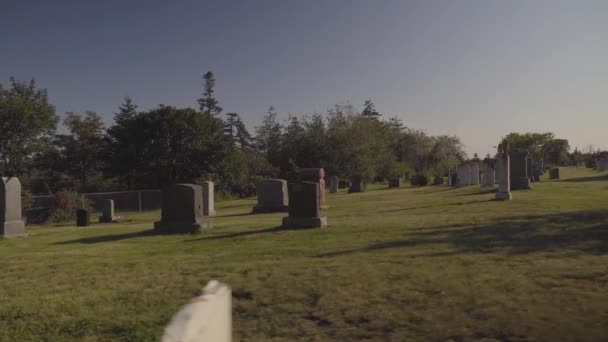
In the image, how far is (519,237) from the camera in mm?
9328

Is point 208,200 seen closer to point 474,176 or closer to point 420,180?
point 474,176

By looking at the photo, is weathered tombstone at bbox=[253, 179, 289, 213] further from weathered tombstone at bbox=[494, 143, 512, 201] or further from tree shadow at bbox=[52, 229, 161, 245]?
weathered tombstone at bbox=[494, 143, 512, 201]

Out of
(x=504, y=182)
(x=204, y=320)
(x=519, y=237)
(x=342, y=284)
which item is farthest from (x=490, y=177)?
(x=204, y=320)

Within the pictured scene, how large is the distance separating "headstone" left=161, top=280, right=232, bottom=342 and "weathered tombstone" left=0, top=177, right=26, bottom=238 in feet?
49.6

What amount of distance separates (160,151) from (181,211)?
24271mm

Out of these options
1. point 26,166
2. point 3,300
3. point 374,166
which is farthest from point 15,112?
point 3,300

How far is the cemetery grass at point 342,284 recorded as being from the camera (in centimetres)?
484

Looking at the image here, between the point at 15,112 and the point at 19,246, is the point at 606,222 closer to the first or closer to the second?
the point at 19,246

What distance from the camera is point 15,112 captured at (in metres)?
36.5

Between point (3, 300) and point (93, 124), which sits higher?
point (93, 124)

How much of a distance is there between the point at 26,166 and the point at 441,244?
40.6 meters

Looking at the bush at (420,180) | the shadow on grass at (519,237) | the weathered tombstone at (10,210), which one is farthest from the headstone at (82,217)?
the bush at (420,180)

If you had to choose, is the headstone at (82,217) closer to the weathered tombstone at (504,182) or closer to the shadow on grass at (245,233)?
the shadow on grass at (245,233)

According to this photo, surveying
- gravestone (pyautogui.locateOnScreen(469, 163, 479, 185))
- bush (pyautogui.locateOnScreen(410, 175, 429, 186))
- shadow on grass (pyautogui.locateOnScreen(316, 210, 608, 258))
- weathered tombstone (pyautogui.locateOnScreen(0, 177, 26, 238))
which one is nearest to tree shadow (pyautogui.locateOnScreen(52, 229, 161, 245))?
weathered tombstone (pyautogui.locateOnScreen(0, 177, 26, 238))
